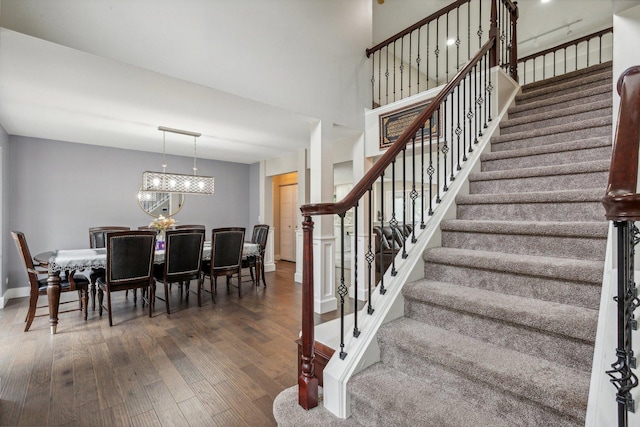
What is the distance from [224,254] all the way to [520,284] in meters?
3.43

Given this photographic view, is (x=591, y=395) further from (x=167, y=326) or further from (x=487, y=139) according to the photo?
(x=167, y=326)

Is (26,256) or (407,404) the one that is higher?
(26,256)

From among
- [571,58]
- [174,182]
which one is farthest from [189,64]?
[571,58]

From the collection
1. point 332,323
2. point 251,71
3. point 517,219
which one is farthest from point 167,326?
point 517,219

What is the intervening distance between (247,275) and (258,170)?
230cm

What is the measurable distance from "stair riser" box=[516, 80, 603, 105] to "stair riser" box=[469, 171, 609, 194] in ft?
5.45

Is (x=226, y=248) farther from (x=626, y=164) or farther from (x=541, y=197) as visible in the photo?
(x=626, y=164)

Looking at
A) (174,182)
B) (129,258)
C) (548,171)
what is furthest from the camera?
(174,182)

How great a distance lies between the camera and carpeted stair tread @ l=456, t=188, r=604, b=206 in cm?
167

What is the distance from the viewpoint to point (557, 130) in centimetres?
241

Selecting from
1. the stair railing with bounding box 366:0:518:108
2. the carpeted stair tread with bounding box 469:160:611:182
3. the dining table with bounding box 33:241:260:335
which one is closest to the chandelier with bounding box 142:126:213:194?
the dining table with bounding box 33:241:260:335

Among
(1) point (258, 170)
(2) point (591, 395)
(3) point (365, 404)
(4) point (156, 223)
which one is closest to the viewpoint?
(2) point (591, 395)

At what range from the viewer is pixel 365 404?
128 centimetres

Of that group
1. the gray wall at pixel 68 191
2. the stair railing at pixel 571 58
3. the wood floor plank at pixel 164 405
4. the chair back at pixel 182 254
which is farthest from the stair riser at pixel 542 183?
the gray wall at pixel 68 191
